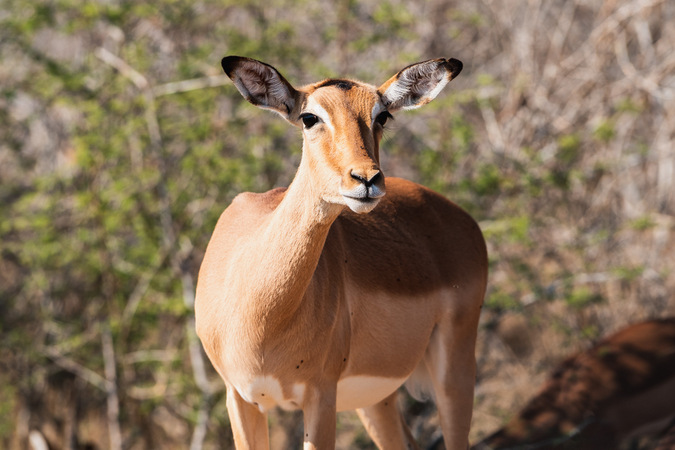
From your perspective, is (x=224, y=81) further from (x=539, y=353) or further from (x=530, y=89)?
(x=539, y=353)

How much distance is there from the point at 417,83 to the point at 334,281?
3.47ft

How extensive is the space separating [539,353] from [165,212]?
669 cm

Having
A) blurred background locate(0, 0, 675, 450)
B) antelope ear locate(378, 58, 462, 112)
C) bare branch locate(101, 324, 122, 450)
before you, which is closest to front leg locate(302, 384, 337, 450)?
antelope ear locate(378, 58, 462, 112)

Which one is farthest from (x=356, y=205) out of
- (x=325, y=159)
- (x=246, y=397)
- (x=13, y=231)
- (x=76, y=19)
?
(x=13, y=231)

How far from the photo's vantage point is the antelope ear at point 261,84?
369cm

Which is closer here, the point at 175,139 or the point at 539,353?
the point at 175,139

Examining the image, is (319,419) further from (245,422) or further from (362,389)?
(362,389)

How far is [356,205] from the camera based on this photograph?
3240 mm

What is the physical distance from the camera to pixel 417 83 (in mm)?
4039

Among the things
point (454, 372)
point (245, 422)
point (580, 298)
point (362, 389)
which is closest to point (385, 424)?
point (454, 372)

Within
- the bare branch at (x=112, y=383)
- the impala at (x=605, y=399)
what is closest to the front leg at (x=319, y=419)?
the impala at (x=605, y=399)

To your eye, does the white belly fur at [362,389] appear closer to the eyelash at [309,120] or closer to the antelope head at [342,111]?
the antelope head at [342,111]

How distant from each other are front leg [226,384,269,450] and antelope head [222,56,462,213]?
4.20 ft

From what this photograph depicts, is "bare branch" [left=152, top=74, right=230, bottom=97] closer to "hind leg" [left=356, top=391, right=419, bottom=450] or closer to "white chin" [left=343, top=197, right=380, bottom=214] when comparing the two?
"hind leg" [left=356, top=391, right=419, bottom=450]
